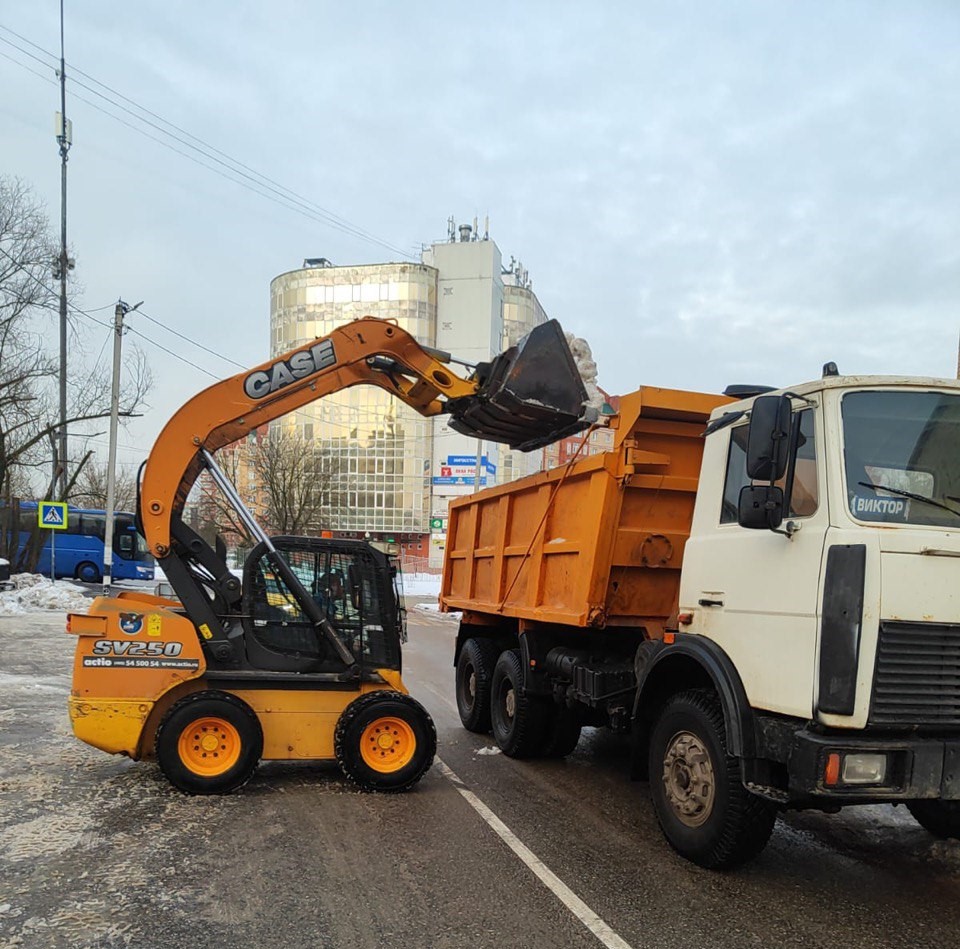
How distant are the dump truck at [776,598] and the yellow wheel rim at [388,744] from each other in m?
1.39

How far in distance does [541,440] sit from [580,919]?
416cm

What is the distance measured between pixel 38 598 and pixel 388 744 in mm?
20494

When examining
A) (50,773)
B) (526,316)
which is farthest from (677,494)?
(526,316)

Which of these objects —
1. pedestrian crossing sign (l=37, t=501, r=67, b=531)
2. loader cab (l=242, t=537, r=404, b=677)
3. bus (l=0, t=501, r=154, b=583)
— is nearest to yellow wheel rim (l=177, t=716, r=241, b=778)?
loader cab (l=242, t=537, r=404, b=677)

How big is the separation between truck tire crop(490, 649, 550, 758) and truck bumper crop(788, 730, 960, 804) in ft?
13.2

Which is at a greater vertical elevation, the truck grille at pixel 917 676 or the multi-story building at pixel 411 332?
the multi-story building at pixel 411 332

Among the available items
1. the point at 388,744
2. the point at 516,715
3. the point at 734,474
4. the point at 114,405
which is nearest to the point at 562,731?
the point at 516,715

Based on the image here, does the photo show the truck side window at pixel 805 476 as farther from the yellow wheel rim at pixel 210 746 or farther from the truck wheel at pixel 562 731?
the yellow wheel rim at pixel 210 746

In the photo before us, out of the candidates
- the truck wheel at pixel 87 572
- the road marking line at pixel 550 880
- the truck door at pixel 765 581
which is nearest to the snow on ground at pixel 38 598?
the truck wheel at pixel 87 572

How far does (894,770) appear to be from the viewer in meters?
3.88

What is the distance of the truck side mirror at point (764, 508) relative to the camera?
13.9ft

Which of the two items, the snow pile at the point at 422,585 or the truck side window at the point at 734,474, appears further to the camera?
the snow pile at the point at 422,585

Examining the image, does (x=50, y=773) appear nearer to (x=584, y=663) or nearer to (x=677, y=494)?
(x=584, y=663)

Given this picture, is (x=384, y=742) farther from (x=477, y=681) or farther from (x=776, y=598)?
(x=776, y=598)
